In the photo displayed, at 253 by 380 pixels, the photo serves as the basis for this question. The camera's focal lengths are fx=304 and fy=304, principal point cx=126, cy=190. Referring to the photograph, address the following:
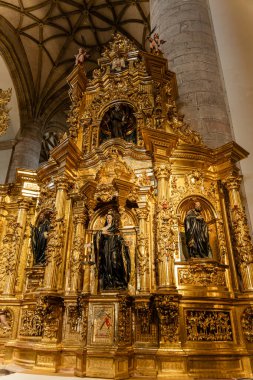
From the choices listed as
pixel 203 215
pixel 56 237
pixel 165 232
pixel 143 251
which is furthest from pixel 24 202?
pixel 203 215

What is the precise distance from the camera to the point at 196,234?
5.97 m

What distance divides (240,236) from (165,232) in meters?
1.49

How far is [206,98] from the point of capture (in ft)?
28.9

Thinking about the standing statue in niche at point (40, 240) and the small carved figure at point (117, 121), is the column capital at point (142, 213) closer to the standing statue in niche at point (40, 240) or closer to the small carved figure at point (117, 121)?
the standing statue in niche at point (40, 240)

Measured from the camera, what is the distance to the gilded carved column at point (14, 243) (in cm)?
684

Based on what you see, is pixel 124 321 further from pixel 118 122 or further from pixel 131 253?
pixel 118 122

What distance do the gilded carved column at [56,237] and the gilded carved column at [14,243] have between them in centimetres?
133

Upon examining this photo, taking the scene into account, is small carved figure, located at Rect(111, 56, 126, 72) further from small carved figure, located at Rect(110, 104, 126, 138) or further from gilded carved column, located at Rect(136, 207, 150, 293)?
gilded carved column, located at Rect(136, 207, 150, 293)

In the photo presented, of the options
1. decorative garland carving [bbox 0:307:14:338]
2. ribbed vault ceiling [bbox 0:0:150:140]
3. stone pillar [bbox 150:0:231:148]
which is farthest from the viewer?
ribbed vault ceiling [bbox 0:0:150:140]

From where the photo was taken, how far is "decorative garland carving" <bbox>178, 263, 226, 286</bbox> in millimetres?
5609

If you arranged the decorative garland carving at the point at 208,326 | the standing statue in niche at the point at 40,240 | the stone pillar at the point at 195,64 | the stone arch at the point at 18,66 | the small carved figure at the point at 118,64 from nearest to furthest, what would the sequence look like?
the decorative garland carving at the point at 208,326 → the standing statue in niche at the point at 40,240 → the small carved figure at the point at 118,64 → the stone pillar at the point at 195,64 → the stone arch at the point at 18,66

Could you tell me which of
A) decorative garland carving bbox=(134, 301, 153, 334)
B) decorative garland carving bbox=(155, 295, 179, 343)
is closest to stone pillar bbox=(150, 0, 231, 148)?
decorative garland carving bbox=(155, 295, 179, 343)

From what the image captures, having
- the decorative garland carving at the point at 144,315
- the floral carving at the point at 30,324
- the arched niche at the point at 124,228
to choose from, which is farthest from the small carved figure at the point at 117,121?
the floral carving at the point at 30,324

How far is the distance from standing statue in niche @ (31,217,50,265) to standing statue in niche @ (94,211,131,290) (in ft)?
4.77
